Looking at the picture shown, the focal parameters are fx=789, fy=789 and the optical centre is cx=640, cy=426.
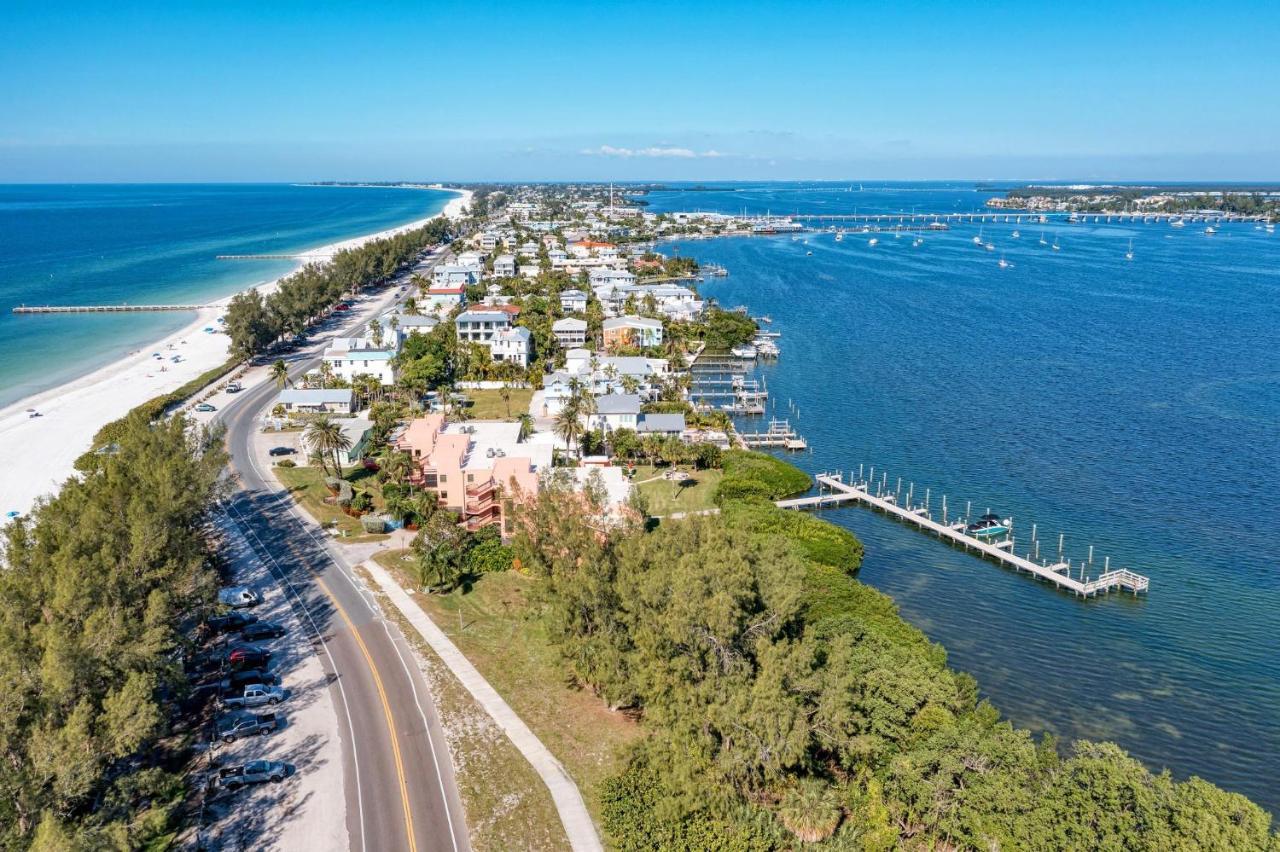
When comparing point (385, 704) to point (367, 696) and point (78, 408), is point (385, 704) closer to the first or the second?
point (367, 696)

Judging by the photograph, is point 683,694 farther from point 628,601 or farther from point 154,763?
point 154,763

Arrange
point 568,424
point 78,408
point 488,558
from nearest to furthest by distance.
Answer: point 488,558 < point 568,424 < point 78,408

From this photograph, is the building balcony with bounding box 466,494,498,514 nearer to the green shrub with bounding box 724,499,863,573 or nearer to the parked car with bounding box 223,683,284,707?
the green shrub with bounding box 724,499,863,573

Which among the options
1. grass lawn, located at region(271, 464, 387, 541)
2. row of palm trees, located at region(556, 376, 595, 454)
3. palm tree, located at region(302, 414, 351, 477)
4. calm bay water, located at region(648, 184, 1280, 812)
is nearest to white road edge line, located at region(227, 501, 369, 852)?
grass lawn, located at region(271, 464, 387, 541)

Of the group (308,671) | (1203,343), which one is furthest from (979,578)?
(1203,343)

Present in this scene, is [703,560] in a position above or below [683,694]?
above

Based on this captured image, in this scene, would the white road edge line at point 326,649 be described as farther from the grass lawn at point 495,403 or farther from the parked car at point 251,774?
the grass lawn at point 495,403

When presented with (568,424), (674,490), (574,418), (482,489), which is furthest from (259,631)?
(674,490)
